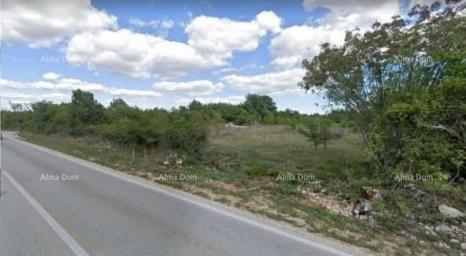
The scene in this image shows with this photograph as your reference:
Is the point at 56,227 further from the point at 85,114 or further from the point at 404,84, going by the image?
the point at 85,114

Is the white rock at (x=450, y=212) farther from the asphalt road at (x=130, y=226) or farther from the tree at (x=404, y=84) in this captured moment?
the asphalt road at (x=130, y=226)

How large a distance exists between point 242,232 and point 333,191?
4402 mm

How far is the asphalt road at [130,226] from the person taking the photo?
4.11m

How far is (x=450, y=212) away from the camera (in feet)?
20.5

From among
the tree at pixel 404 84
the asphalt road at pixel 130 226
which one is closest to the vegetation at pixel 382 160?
the tree at pixel 404 84

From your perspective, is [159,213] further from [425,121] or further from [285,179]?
[425,121]

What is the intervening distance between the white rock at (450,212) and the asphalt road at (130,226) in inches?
131

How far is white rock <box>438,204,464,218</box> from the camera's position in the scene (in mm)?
6156

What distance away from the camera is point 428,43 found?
8.59m

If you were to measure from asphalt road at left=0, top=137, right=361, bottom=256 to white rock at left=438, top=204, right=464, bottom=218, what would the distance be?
10.9 feet

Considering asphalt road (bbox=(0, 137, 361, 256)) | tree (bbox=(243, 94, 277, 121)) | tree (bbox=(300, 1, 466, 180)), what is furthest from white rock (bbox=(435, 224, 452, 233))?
tree (bbox=(243, 94, 277, 121))

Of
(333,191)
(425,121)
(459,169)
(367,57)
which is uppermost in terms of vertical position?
(367,57)

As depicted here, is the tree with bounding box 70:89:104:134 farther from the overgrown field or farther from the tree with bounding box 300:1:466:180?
the tree with bounding box 300:1:466:180

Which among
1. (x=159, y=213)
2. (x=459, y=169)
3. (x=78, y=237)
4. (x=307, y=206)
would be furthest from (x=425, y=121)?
(x=78, y=237)
